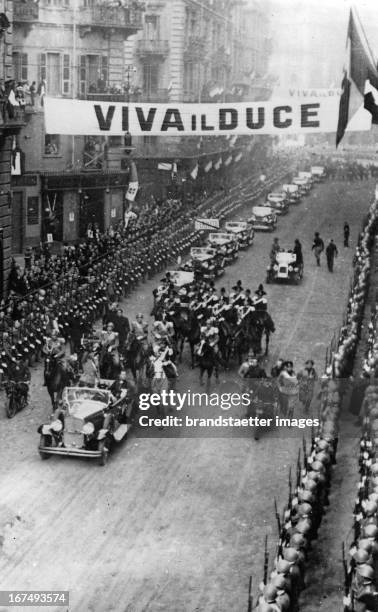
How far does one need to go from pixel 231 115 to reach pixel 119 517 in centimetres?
1253

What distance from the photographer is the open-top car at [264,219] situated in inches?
2165

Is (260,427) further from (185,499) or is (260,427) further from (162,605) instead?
(162,605)

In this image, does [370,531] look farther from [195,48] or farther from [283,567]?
[195,48]

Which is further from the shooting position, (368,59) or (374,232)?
(374,232)

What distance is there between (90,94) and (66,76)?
162 centimetres

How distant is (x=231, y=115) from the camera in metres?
25.7

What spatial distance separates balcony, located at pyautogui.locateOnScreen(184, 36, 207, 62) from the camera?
204 feet

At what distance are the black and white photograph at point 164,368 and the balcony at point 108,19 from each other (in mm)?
105

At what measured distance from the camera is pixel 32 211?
45062 millimetres

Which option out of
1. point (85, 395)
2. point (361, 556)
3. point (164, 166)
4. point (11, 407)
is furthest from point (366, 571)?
point (164, 166)

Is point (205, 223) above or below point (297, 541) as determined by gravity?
above

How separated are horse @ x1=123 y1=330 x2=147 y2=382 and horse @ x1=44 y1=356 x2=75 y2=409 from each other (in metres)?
2.66

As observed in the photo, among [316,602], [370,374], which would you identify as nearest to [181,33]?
[370,374]

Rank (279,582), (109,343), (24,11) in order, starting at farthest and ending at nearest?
(24,11)
(109,343)
(279,582)
